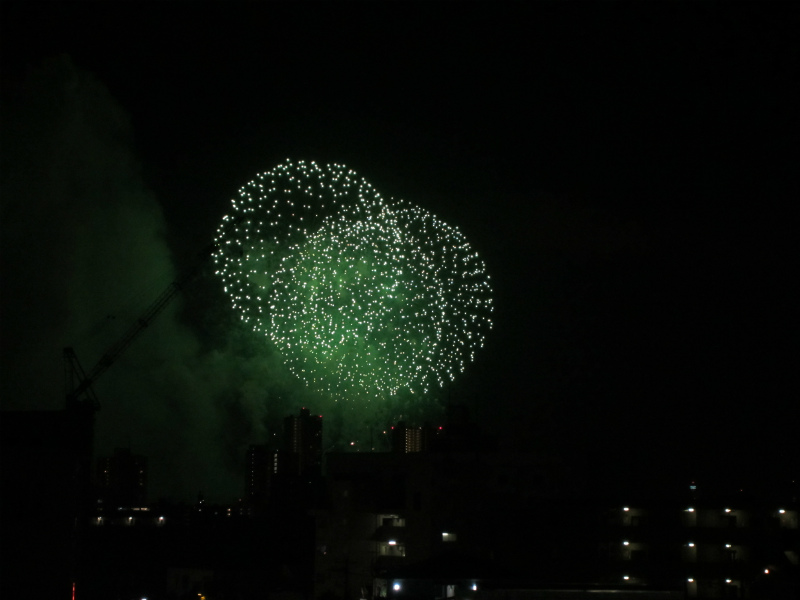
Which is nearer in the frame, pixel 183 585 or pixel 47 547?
pixel 47 547

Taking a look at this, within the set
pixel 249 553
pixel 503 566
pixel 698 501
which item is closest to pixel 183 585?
pixel 249 553

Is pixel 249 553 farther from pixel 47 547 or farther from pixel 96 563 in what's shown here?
pixel 47 547

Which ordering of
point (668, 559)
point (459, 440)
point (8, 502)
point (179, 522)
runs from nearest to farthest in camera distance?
point (8, 502) < point (668, 559) < point (459, 440) < point (179, 522)

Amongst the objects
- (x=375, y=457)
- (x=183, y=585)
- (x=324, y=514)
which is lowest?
(x=183, y=585)

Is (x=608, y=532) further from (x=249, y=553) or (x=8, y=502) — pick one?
(x=8, y=502)

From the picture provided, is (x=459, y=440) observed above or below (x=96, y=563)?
Result: above

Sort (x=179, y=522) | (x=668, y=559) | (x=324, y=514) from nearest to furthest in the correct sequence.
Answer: (x=668, y=559), (x=324, y=514), (x=179, y=522)

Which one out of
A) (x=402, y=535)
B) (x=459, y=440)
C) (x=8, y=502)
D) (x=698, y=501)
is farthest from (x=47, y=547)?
(x=459, y=440)

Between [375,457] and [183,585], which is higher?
[375,457]

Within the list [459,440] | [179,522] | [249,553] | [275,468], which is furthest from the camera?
[275,468]
